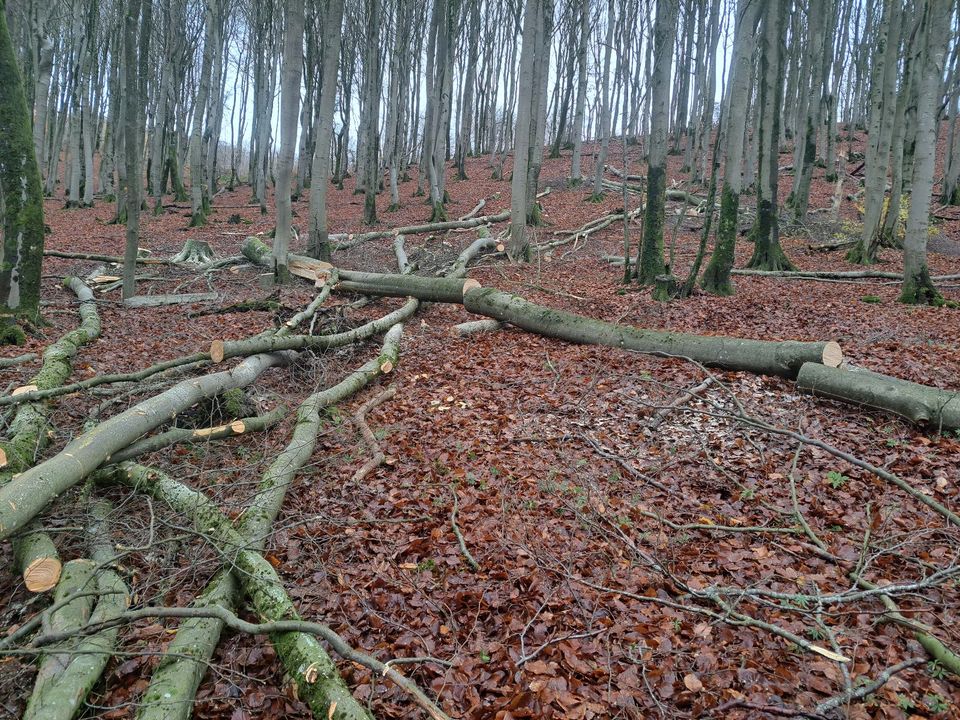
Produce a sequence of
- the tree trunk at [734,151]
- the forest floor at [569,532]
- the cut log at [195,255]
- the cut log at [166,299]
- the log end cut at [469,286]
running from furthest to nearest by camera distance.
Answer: the cut log at [195,255] → the cut log at [166,299] → the log end cut at [469,286] → the tree trunk at [734,151] → the forest floor at [569,532]

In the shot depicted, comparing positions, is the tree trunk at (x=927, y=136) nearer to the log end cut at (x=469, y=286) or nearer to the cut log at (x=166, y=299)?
the log end cut at (x=469, y=286)

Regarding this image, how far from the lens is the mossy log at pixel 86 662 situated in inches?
108

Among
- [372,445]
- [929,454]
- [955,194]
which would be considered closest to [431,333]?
[372,445]

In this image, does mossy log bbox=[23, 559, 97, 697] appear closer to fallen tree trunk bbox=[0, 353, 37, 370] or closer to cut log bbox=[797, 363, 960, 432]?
fallen tree trunk bbox=[0, 353, 37, 370]

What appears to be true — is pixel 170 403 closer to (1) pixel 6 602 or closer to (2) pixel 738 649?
(1) pixel 6 602

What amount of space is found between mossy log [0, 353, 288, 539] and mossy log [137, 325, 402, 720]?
969mm

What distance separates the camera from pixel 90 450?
13.7 ft

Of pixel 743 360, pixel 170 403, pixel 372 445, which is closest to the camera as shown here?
pixel 170 403

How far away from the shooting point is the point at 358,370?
728cm

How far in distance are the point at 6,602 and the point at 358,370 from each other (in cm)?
419

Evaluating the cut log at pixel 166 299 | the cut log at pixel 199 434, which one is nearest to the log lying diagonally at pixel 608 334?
the cut log at pixel 166 299

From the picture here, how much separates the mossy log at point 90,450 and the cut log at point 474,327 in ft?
11.3

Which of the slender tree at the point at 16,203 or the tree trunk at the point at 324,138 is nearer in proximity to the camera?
the slender tree at the point at 16,203

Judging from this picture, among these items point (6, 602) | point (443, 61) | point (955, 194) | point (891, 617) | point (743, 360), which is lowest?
point (6, 602)
